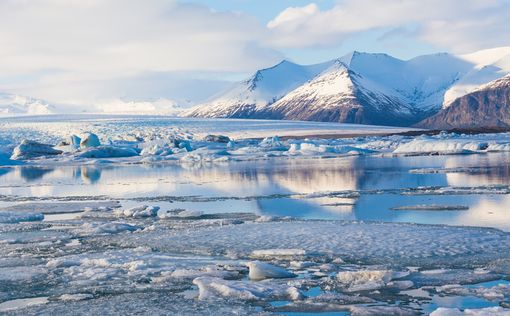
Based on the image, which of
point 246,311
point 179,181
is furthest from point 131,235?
point 179,181

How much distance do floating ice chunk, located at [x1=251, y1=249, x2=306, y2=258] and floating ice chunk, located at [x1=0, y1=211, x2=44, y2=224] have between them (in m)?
5.99

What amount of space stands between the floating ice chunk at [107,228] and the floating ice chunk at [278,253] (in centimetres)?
308

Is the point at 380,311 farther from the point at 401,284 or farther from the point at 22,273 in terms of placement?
the point at 22,273

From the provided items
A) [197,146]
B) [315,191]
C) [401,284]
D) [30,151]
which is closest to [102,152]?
[30,151]

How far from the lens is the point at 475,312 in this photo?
17.0ft

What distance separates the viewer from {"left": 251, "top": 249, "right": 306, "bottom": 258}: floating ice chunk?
790cm

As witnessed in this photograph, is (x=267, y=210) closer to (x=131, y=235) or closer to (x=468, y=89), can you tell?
(x=131, y=235)

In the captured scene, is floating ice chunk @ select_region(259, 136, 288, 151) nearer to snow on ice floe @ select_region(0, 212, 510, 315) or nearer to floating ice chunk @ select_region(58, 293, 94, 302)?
snow on ice floe @ select_region(0, 212, 510, 315)

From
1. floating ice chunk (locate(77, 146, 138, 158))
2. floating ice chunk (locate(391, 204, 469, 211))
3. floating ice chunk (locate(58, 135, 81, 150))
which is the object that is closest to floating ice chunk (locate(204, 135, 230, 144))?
floating ice chunk (locate(58, 135, 81, 150))

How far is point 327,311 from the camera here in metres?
5.57

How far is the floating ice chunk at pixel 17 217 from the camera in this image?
12.0 m

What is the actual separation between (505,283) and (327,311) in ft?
6.28

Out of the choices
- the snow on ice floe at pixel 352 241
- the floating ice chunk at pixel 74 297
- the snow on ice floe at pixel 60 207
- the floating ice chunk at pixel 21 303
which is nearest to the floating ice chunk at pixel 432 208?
the snow on ice floe at pixel 352 241

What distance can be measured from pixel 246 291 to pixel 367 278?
49.5 inches
